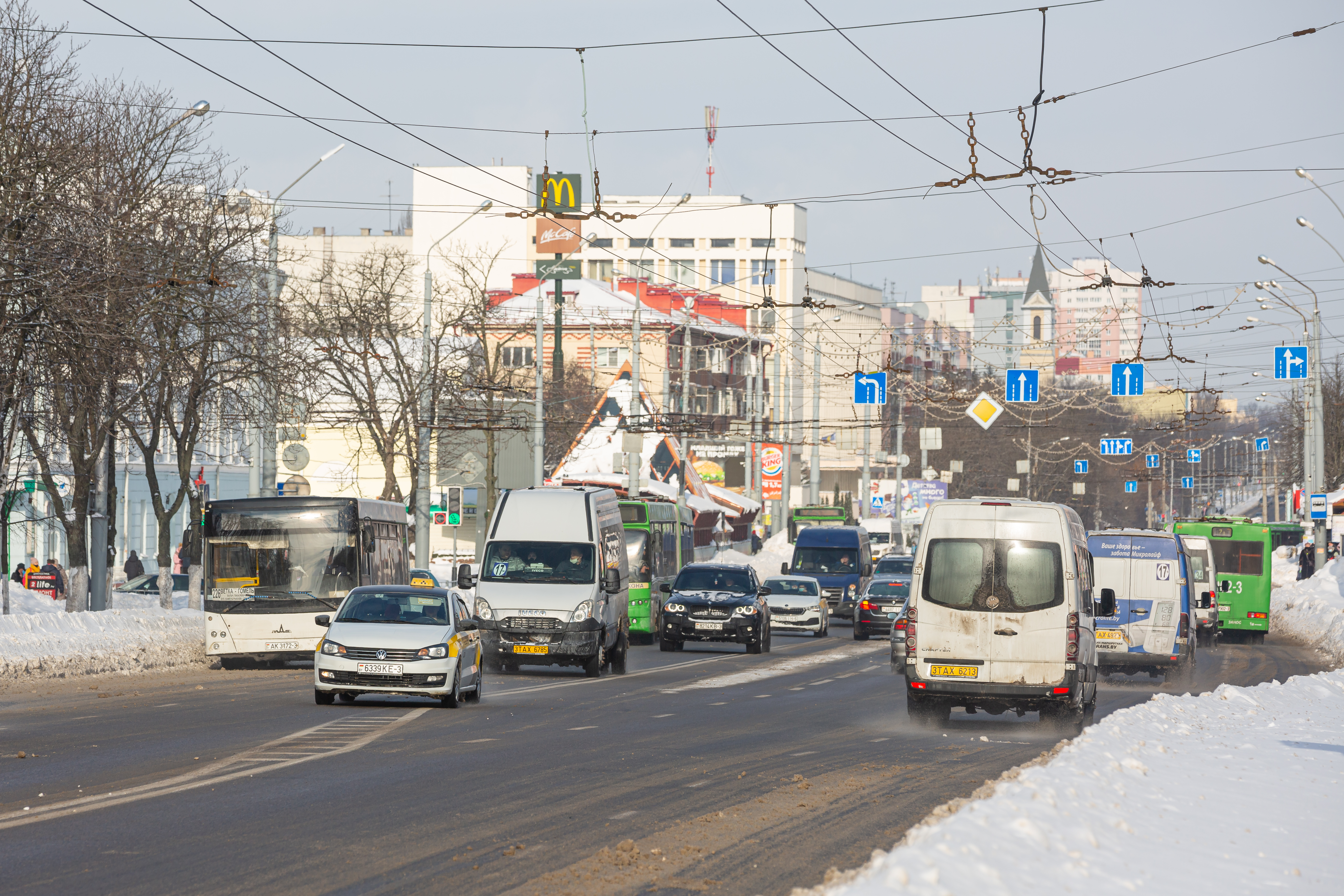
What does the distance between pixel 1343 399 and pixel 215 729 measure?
64458mm

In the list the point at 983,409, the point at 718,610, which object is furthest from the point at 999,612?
the point at 983,409

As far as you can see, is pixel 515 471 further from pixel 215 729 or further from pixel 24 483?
pixel 215 729

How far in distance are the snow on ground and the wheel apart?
740cm

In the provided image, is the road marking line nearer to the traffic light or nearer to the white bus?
the white bus

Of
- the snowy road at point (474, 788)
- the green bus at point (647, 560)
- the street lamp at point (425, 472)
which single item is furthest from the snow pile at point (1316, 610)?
the street lamp at point (425, 472)

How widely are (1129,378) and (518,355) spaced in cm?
6152

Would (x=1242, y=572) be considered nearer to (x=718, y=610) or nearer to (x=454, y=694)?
(x=718, y=610)

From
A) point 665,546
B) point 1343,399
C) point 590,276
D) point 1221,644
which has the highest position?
point 590,276

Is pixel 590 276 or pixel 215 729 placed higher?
pixel 590 276

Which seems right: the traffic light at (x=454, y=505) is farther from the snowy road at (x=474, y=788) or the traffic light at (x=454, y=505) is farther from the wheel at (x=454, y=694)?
the wheel at (x=454, y=694)

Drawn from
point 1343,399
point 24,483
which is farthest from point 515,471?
point 24,483

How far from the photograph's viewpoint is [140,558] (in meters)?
65.5

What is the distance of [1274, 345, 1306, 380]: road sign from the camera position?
4681cm

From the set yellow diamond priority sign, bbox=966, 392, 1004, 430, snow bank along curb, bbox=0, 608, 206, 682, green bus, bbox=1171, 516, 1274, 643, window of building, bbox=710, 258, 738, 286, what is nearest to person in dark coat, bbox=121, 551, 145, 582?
snow bank along curb, bbox=0, 608, 206, 682
